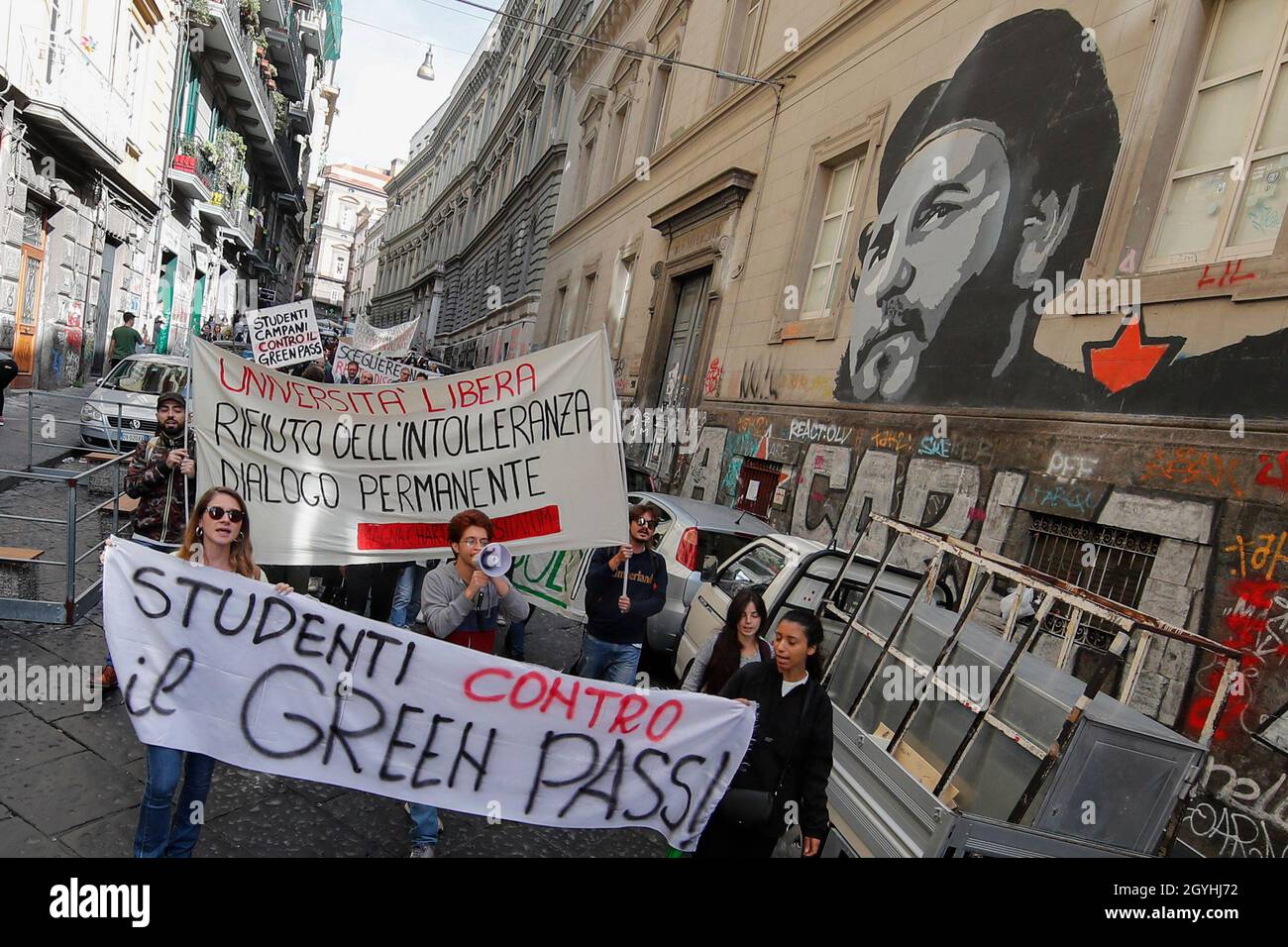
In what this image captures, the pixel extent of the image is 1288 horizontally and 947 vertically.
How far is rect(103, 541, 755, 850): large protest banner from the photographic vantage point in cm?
323

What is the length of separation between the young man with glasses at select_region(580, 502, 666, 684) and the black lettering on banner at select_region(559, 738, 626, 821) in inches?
57.1

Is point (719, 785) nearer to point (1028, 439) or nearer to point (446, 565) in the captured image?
point (446, 565)

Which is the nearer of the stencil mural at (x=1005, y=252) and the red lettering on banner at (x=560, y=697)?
the red lettering on banner at (x=560, y=697)

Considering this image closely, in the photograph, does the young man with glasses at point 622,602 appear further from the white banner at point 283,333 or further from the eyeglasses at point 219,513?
the white banner at point 283,333

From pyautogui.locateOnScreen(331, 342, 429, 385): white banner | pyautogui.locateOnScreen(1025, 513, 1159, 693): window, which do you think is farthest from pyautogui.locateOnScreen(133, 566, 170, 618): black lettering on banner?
pyautogui.locateOnScreen(331, 342, 429, 385): white banner

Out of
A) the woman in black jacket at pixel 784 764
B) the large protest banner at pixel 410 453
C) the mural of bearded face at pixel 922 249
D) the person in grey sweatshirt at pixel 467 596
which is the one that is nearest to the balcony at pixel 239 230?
the mural of bearded face at pixel 922 249

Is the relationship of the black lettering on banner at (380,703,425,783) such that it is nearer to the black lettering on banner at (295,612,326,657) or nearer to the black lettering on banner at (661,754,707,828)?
the black lettering on banner at (295,612,326,657)

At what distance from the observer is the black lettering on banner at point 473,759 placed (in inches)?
132

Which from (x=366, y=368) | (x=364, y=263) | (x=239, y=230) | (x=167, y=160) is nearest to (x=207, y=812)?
(x=366, y=368)

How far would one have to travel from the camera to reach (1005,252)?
8242mm

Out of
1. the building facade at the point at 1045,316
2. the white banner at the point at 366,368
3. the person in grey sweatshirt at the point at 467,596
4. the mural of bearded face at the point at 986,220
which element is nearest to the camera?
the person in grey sweatshirt at the point at 467,596

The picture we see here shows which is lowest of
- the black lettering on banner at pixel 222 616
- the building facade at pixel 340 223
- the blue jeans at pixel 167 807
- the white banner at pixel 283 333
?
the blue jeans at pixel 167 807

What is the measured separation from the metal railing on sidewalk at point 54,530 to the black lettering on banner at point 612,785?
3.13 m
